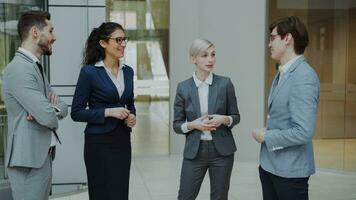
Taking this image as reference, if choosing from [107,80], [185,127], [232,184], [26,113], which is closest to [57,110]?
[26,113]

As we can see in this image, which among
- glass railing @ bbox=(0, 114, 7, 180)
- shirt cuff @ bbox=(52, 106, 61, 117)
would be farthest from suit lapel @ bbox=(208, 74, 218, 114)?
glass railing @ bbox=(0, 114, 7, 180)

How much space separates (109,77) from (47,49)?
485mm

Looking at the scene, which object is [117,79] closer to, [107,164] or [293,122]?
[107,164]

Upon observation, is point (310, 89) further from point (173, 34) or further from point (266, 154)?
point (173, 34)

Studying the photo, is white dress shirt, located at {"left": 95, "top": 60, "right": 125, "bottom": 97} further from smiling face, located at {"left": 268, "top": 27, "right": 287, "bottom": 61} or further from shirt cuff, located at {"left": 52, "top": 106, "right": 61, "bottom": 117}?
smiling face, located at {"left": 268, "top": 27, "right": 287, "bottom": 61}

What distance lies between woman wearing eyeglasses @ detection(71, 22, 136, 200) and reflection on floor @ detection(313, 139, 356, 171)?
5.85 metres

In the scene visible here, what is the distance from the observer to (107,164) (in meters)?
3.37

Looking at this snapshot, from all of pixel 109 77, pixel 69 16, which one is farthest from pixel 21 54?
pixel 69 16

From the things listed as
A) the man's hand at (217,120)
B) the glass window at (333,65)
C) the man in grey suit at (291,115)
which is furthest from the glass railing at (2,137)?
the glass window at (333,65)

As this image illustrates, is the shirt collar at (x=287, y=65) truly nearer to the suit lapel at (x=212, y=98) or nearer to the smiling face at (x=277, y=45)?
the smiling face at (x=277, y=45)

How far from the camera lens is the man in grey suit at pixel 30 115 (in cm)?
293

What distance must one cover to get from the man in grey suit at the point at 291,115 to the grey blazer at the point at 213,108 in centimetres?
75

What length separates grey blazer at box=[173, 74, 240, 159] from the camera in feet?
11.9

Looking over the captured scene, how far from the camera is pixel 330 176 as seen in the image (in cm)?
784
